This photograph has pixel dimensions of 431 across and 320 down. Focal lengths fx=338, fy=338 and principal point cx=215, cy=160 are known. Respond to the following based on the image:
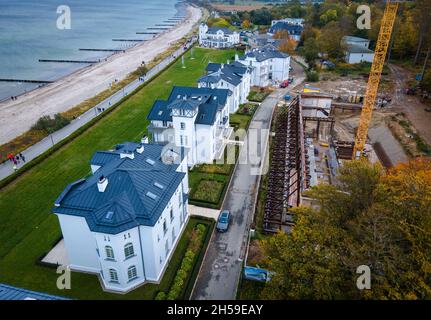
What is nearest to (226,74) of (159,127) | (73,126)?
(159,127)

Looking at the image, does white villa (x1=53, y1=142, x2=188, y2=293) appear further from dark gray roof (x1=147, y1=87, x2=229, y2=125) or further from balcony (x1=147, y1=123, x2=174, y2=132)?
balcony (x1=147, y1=123, x2=174, y2=132)

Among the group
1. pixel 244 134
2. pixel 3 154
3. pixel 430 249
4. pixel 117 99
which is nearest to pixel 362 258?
pixel 430 249

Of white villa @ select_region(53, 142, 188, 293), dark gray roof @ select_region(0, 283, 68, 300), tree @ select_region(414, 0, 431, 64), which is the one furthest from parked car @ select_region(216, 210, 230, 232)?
tree @ select_region(414, 0, 431, 64)

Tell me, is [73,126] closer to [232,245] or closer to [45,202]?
[45,202]

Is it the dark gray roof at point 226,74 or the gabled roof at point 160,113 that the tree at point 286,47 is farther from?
the gabled roof at point 160,113

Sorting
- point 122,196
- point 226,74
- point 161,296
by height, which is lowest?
point 161,296

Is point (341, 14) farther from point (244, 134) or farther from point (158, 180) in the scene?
point (158, 180)
